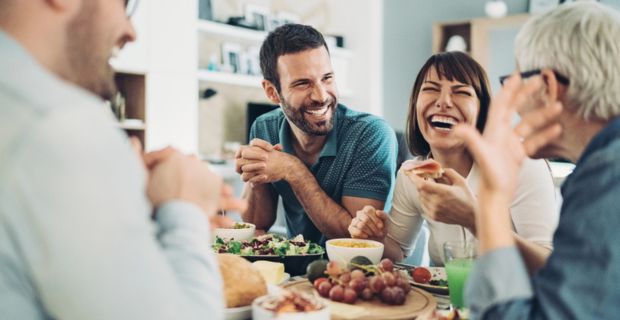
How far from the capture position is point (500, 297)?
3.07ft

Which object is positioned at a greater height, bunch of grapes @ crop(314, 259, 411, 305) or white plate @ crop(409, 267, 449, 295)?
bunch of grapes @ crop(314, 259, 411, 305)

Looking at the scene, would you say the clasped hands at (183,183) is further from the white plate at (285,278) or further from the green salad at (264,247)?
the green salad at (264,247)

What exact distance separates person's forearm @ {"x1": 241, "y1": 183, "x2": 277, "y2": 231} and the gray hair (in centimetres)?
158

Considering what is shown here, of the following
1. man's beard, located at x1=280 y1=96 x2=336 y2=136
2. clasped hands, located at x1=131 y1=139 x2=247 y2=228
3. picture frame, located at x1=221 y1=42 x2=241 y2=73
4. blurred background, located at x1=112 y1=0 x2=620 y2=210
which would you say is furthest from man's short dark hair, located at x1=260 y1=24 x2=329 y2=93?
picture frame, located at x1=221 y1=42 x2=241 y2=73

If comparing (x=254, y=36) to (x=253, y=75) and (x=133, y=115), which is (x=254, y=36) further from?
(x=133, y=115)

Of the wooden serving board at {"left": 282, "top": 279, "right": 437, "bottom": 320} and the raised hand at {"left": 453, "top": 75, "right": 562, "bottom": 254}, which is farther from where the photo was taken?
the wooden serving board at {"left": 282, "top": 279, "right": 437, "bottom": 320}

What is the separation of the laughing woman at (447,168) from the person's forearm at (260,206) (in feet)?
2.09

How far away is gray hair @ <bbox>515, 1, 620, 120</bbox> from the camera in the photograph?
3.34ft

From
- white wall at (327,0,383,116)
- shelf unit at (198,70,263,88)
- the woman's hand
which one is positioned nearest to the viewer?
the woman's hand

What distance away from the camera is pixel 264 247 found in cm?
175

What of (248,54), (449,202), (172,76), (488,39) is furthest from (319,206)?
(488,39)

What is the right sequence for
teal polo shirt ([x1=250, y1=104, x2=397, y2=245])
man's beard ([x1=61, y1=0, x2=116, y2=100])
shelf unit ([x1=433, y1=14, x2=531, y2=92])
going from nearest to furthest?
man's beard ([x1=61, y1=0, x2=116, y2=100]) → teal polo shirt ([x1=250, y1=104, x2=397, y2=245]) → shelf unit ([x1=433, y1=14, x2=531, y2=92])

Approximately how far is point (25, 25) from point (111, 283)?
37cm

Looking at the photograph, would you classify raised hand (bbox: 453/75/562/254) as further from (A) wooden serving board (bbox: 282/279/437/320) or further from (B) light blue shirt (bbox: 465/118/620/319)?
(A) wooden serving board (bbox: 282/279/437/320)
